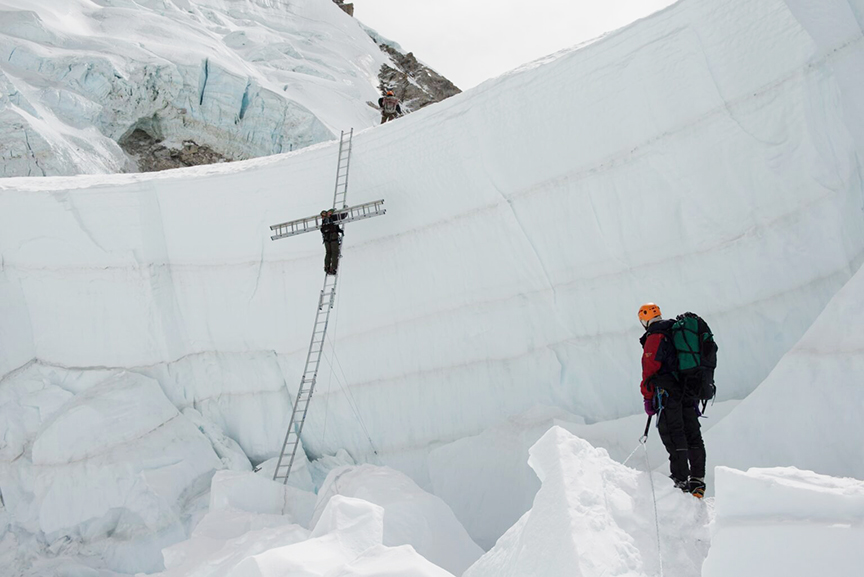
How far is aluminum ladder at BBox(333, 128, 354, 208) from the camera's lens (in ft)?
20.8

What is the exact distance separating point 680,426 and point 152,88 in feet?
56.7

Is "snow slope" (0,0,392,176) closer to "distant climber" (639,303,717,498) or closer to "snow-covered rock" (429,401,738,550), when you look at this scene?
"snow-covered rock" (429,401,738,550)

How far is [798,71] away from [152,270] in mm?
6379

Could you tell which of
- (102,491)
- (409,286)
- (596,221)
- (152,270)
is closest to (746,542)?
(596,221)

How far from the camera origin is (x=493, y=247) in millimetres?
5691

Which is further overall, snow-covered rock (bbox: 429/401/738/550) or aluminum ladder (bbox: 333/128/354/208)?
aluminum ladder (bbox: 333/128/354/208)

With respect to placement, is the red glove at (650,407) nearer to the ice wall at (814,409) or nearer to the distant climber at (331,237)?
the ice wall at (814,409)

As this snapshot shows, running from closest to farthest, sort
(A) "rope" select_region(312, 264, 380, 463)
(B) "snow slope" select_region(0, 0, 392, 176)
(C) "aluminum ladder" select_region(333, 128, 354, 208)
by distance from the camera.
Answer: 1. (A) "rope" select_region(312, 264, 380, 463)
2. (C) "aluminum ladder" select_region(333, 128, 354, 208)
3. (B) "snow slope" select_region(0, 0, 392, 176)

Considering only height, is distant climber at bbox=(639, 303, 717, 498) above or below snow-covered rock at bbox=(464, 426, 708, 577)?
above

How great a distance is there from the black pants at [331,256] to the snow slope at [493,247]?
0.32m

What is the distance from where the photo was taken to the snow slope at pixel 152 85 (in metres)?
14.5

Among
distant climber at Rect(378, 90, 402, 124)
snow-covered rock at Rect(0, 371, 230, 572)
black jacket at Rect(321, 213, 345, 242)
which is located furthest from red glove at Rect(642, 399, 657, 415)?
distant climber at Rect(378, 90, 402, 124)

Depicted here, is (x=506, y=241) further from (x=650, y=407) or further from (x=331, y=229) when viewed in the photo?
(x=650, y=407)

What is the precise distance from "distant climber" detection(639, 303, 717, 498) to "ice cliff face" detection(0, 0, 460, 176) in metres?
14.3
